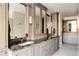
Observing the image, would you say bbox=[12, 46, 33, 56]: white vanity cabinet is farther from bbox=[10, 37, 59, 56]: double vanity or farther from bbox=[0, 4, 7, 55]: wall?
bbox=[0, 4, 7, 55]: wall

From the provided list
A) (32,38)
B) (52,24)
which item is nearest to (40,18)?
→ (52,24)

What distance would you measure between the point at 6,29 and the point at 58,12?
119cm

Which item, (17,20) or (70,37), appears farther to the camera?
(70,37)

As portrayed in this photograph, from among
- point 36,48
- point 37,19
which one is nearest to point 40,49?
point 36,48

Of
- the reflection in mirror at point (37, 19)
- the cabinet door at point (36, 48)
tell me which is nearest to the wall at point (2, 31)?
the cabinet door at point (36, 48)

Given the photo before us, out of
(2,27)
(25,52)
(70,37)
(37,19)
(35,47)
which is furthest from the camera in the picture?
(70,37)

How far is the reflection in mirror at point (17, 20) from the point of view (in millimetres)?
1643

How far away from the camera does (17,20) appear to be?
1722mm

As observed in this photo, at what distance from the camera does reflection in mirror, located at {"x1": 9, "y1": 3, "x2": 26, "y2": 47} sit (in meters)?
1.64

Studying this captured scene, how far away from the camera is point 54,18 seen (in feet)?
7.51

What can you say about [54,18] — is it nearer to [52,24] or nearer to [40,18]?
[52,24]

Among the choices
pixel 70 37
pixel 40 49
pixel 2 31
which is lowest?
pixel 40 49

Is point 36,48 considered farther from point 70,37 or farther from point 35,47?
point 70,37

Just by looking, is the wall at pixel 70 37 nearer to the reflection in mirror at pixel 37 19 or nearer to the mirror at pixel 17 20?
the reflection in mirror at pixel 37 19
